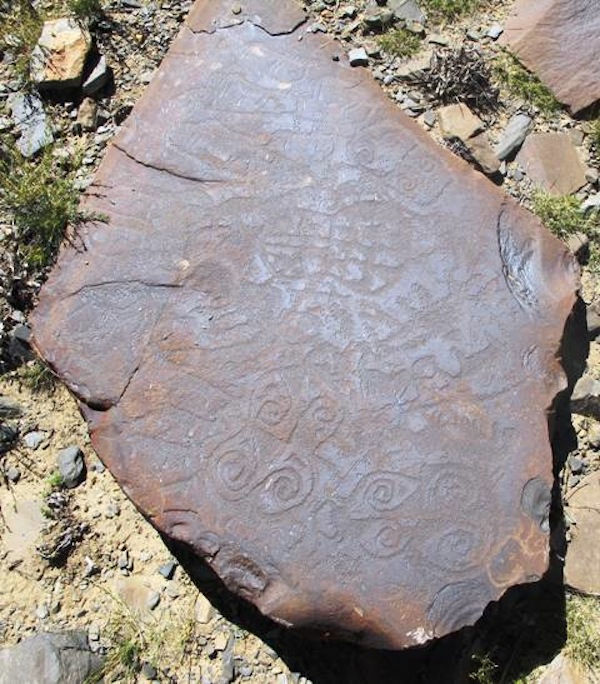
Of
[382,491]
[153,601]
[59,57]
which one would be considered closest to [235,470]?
[382,491]

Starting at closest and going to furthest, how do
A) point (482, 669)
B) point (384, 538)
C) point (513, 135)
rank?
point (384, 538)
point (482, 669)
point (513, 135)

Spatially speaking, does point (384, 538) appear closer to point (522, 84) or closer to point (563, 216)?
point (563, 216)

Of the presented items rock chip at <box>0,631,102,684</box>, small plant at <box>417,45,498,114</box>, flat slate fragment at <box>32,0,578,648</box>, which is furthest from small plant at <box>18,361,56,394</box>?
small plant at <box>417,45,498,114</box>

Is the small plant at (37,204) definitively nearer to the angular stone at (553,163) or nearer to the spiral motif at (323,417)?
the spiral motif at (323,417)

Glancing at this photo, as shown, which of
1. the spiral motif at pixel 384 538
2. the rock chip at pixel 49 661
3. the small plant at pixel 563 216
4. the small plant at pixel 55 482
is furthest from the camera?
the small plant at pixel 563 216

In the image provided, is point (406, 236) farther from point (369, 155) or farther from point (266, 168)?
point (266, 168)

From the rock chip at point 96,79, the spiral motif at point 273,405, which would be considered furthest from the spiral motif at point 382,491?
the rock chip at point 96,79
